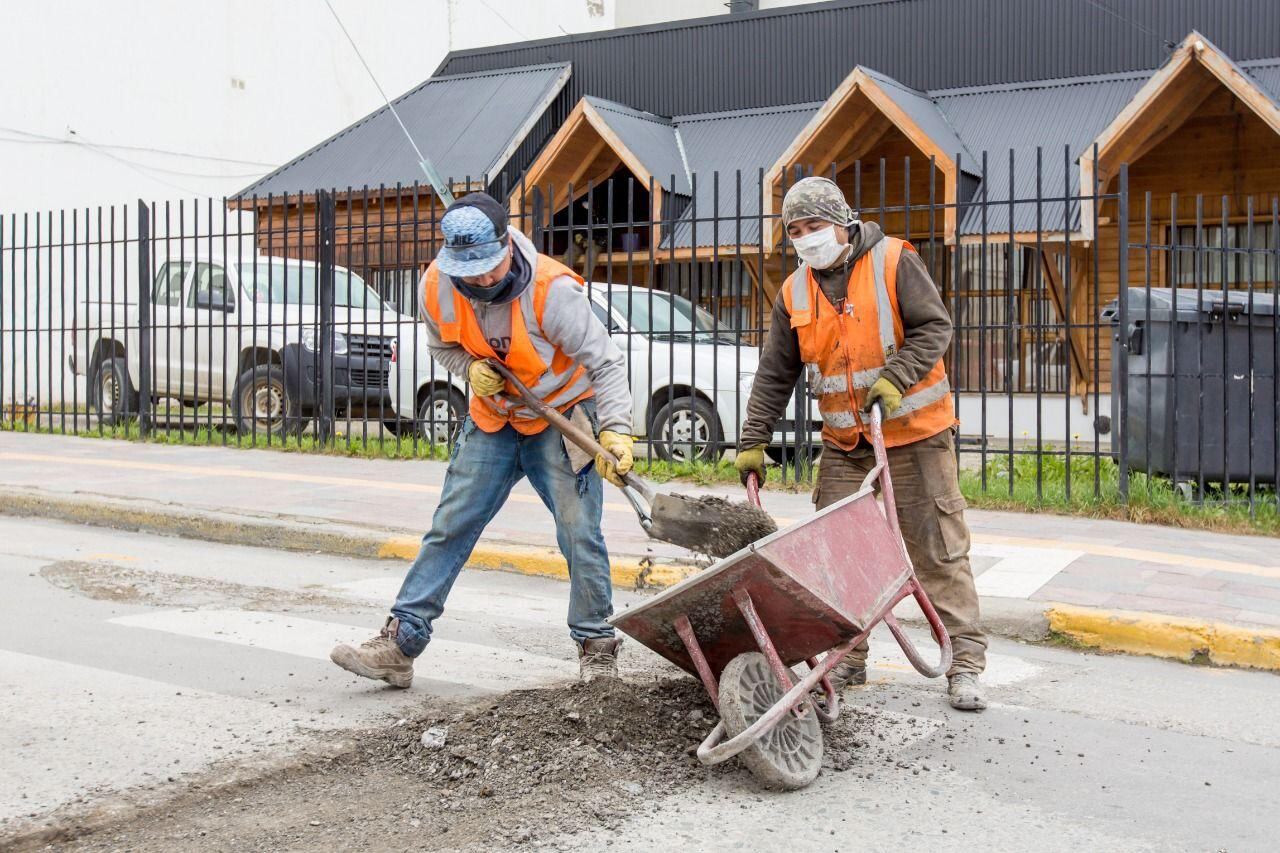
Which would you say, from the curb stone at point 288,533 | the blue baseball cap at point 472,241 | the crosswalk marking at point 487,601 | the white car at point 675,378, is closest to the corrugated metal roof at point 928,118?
the white car at point 675,378

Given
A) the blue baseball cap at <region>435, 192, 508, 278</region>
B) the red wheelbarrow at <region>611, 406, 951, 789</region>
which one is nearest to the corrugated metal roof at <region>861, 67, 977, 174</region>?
the blue baseball cap at <region>435, 192, 508, 278</region>

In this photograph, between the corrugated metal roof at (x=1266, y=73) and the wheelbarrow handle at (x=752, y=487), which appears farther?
the corrugated metal roof at (x=1266, y=73)

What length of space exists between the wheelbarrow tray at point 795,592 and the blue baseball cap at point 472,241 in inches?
50.0

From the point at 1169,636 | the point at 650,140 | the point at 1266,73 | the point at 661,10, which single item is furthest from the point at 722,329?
the point at 661,10

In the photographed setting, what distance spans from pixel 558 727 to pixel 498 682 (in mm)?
999

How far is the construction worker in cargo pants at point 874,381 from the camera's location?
15.3ft

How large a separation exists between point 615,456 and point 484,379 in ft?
1.71

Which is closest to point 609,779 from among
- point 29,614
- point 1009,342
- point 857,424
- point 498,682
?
point 498,682

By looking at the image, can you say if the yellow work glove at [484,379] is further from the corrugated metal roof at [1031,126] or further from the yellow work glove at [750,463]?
the corrugated metal roof at [1031,126]

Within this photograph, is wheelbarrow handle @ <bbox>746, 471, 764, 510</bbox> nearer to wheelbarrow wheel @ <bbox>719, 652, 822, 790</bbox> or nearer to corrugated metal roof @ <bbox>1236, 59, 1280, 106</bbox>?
wheelbarrow wheel @ <bbox>719, 652, 822, 790</bbox>

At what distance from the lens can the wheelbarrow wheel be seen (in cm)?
368

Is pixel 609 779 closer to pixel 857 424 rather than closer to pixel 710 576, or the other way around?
pixel 710 576

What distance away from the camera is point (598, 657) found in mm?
4762

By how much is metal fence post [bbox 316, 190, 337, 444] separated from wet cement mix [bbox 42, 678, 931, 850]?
8.30 meters
